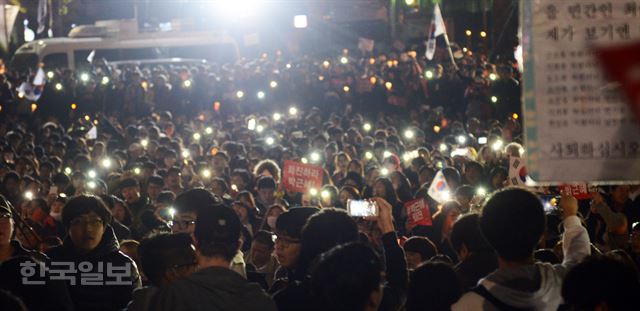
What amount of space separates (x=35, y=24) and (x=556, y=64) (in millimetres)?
47570

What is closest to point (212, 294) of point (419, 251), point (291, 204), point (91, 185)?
point (419, 251)

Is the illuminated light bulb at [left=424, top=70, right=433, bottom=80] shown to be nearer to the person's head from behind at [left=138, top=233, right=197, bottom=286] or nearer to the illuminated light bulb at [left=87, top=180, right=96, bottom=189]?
the illuminated light bulb at [left=87, top=180, right=96, bottom=189]

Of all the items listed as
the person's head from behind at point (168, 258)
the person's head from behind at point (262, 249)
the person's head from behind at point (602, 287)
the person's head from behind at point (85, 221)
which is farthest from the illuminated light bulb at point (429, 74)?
the person's head from behind at point (602, 287)

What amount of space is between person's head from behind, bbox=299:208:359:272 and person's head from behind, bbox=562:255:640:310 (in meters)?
1.38

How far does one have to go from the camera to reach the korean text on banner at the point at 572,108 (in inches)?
162

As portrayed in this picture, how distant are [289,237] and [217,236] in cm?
94

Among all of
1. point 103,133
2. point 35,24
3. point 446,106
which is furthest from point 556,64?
point 35,24

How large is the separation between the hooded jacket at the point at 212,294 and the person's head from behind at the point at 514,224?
107 cm

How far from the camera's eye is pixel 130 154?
17797 millimetres

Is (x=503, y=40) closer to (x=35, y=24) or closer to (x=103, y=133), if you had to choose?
(x=103, y=133)

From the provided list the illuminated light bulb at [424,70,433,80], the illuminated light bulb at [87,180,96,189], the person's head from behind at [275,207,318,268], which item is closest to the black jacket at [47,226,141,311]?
the person's head from behind at [275,207,318,268]

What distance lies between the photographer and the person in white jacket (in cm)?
416

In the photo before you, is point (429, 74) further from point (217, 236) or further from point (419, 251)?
point (217, 236)

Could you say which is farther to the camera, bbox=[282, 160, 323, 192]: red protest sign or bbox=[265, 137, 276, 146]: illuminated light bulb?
bbox=[265, 137, 276, 146]: illuminated light bulb
